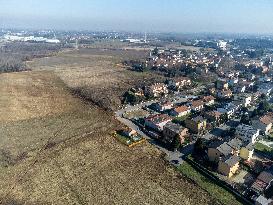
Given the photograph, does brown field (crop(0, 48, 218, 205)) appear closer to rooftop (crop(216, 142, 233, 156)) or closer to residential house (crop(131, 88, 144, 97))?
rooftop (crop(216, 142, 233, 156))

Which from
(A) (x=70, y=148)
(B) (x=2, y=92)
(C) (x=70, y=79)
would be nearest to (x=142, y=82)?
(C) (x=70, y=79)

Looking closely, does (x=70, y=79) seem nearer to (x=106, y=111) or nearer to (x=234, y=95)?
(x=106, y=111)

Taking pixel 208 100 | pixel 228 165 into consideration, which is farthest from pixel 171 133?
pixel 208 100

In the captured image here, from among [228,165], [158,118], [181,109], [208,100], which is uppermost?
[228,165]

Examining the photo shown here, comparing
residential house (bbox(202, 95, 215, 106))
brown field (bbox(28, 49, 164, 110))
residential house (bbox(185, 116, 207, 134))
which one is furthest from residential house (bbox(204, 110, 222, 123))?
brown field (bbox(28, 49, 164, 110))

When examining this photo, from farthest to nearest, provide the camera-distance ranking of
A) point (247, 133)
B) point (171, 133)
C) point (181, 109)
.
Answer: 1. point (181, 109)
2. point (247, 133)
3. point (171, 133)

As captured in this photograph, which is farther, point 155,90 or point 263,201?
point 155,90

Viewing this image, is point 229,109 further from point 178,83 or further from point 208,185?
point 208,185
